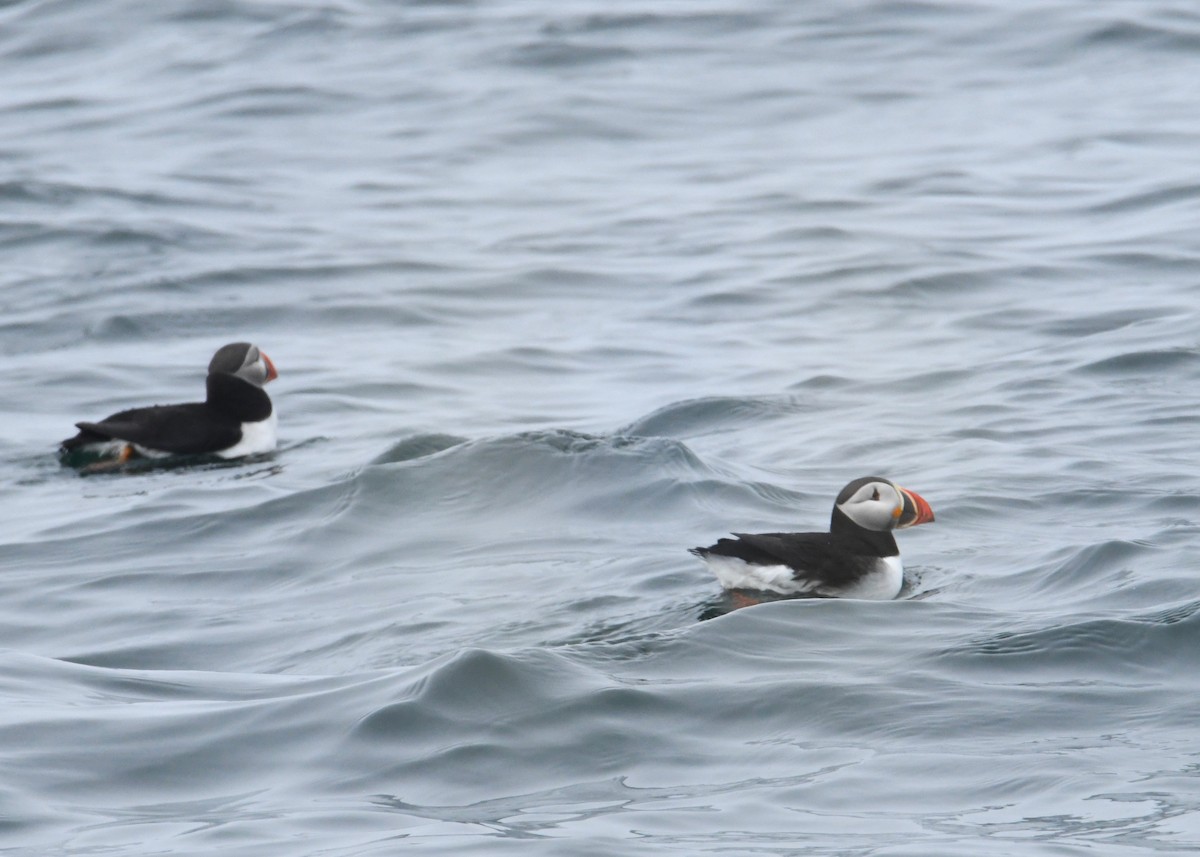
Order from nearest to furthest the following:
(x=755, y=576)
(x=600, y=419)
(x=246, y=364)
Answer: (x=755, y=576), (x=600, y=419), (x=246, y=364)

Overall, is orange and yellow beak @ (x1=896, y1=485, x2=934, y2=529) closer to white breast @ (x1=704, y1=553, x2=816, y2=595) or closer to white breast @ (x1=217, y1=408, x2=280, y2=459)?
white breast @ (x1=704, y1=553, x2=816, y2=595)

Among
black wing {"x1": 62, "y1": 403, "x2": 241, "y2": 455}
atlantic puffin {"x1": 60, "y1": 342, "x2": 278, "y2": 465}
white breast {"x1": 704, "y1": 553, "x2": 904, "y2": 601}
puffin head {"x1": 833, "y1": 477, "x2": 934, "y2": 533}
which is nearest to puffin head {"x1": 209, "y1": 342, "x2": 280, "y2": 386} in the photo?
atlantic puffin {"x1": 60, "y1": 342, "x2": 278, "y2": 465}

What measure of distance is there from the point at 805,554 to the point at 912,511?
774 millimetres

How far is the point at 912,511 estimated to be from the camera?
25.4 ft

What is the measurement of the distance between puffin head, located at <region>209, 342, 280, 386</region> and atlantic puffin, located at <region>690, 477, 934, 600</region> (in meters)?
4.71

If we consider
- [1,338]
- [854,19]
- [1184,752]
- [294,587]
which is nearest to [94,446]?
[294,587]

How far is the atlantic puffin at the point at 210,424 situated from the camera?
10.2 m

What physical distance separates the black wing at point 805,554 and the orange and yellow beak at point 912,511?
1.51 ft

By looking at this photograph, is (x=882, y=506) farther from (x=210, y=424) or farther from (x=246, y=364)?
(x=246, y=364)

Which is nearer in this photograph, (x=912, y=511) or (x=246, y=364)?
(x=912, y=511)

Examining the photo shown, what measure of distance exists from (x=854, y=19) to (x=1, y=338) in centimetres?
1262

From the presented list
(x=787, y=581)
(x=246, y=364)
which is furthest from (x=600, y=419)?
(x=787, y=581)

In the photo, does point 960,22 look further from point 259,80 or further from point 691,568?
point 691,568

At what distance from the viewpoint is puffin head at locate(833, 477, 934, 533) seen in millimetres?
7645
